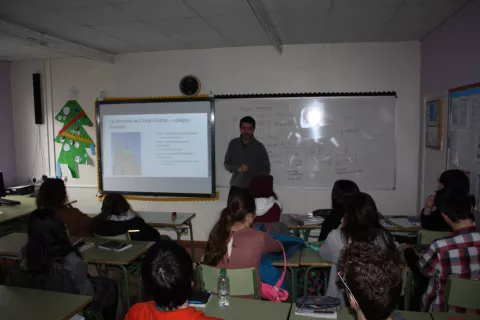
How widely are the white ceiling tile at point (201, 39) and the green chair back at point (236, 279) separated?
305 centimetres

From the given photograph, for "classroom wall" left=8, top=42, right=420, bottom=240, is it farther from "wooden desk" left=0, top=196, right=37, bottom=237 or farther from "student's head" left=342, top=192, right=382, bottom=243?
"student's head" left=342, top=192, right=382, bottom=243

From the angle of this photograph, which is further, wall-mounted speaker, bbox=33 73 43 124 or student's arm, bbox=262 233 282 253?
wall-mounted speaker, bbox=33 73 43 124

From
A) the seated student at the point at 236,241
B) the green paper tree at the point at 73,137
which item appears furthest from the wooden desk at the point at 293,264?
the green paper tree at the point at 73,137

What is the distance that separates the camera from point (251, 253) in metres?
2.30

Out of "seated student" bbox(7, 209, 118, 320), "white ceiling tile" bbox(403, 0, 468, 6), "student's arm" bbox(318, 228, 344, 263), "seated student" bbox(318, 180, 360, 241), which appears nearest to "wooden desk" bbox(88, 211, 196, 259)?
"seated student" bbox(7, 209, 118, 320)

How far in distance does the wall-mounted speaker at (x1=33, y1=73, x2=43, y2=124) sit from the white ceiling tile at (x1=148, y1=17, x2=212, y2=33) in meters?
3.00

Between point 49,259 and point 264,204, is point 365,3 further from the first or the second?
point 49,259

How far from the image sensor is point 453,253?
2.13m

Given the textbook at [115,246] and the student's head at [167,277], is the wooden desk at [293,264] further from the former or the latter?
the student's head at [167,277]

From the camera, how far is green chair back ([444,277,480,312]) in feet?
6.39

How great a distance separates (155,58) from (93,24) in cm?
152

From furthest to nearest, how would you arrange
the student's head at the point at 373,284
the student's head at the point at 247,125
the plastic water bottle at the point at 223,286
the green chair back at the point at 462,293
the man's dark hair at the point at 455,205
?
the student's head at the point at 247,125, the man's dark hair at the point at 455,205, the plastic water bottle at the point at 223,286, the green chair back at the point at 462,293, the student's head at the point at 373,284

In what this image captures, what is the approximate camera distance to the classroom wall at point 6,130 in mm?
5941

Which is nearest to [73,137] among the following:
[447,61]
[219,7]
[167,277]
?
[219,7]
